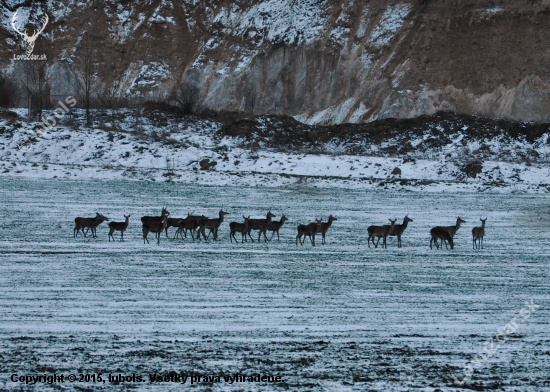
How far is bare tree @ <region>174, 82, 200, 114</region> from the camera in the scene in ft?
192

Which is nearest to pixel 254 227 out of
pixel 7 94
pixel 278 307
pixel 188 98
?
pixel 278 307

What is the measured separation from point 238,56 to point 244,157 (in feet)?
120

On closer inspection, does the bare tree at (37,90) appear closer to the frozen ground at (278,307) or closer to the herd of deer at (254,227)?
the frozen ground at (278,307)

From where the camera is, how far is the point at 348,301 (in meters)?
14.8

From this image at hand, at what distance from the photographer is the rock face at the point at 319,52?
65875mm

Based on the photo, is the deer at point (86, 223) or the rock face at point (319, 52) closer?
the deer at point (86, 223)

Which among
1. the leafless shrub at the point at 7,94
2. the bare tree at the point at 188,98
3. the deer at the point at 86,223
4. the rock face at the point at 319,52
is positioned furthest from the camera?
the rock face at the point at 319,52

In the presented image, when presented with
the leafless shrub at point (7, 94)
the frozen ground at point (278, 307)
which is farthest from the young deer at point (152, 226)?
the leafless shrub at point (7, 94)

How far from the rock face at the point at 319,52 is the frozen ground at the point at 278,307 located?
41170 mm

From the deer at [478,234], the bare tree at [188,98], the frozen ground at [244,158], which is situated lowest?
the deer at [478,234]

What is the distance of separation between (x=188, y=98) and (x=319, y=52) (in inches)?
625

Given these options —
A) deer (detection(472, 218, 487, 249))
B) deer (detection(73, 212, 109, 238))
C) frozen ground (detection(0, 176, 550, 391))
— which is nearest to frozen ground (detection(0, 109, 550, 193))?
frozen ground (detection(0, 176, 550, 391))

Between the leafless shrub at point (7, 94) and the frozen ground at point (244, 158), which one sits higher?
the leafless shrub at point (7, 94)

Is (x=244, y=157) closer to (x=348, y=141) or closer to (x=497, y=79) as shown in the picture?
(x=348, y=141)
